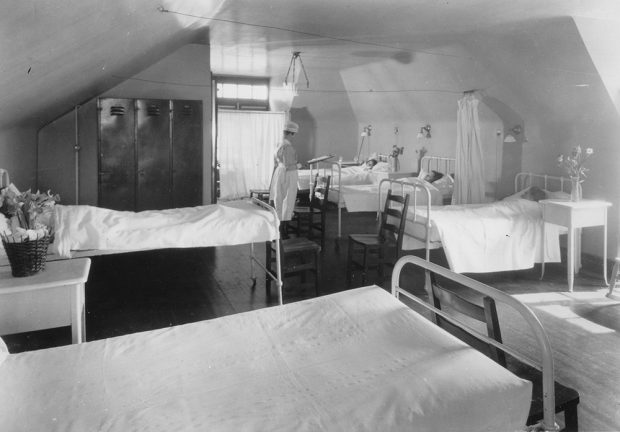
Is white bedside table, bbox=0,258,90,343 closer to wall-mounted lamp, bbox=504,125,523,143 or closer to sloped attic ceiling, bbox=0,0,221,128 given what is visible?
sloped attic ceiling, bbox=0,0,221,128

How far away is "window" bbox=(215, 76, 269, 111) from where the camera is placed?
35.0 ft

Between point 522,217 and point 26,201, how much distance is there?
4.23 metres

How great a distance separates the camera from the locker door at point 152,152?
6.22m

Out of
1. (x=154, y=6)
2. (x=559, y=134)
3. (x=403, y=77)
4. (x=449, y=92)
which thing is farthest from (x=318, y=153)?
(x=154, y=6)

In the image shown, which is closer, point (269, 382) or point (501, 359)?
point (269, 382)

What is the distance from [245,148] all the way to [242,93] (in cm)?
135

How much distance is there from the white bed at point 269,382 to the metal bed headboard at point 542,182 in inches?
168

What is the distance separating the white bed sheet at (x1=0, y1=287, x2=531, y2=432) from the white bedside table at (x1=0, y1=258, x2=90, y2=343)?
57 centimetres

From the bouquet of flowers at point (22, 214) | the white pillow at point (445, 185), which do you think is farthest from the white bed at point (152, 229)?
the white pillow at point (445, 185)

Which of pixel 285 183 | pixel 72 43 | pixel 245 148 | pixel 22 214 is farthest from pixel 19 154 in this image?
pixel 245 148

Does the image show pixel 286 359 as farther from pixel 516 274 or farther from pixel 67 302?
pixel 516 274

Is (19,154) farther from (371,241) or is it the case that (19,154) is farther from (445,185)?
(445,185)

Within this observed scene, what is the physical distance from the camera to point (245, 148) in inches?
412

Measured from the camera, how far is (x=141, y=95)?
262 inches
